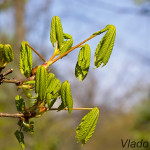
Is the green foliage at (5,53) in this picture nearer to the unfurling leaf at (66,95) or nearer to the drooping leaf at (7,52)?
the drooping leaf at (7,52)

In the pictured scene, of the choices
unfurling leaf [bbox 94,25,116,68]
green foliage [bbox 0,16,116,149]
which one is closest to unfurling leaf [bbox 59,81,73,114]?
green foliage [bbox 0,16,116,149]

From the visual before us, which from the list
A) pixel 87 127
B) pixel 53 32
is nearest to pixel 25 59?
pixel 53 32

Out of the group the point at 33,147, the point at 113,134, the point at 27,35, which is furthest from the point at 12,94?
the point at 113,134

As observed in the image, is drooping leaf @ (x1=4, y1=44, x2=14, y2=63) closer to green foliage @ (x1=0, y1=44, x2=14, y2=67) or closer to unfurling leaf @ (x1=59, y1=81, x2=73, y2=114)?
green foliage @ (x1=0, y1=44, x2=14, y2=67)

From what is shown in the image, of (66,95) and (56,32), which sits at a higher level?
(56,32)

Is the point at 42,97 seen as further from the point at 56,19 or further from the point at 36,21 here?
the point at 36,21

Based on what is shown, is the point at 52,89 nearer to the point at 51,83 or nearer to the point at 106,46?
the point at 51,83
